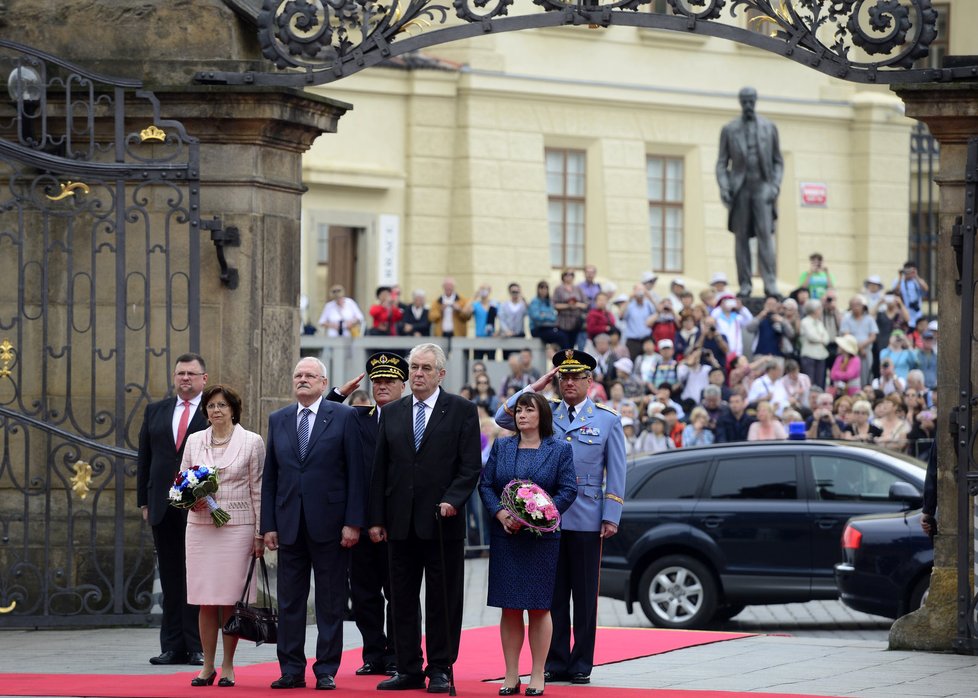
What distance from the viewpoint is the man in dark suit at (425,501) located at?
11867 millimetres

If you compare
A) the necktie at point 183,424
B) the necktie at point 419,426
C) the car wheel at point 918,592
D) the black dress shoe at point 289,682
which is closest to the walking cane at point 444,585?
the necktie at point 419,426

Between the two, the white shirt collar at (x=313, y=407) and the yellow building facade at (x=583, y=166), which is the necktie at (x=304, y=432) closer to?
the white shirt collar at (x=313, y=407)

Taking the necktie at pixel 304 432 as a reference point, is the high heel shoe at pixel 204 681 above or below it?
below

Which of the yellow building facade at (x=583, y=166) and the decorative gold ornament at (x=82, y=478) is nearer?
the decorative gold ornament at (x=82, y=478)

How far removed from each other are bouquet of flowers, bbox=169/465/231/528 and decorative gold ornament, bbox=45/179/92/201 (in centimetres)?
335

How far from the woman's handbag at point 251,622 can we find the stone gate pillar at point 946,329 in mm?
4415

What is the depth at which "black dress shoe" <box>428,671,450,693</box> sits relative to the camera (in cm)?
1177

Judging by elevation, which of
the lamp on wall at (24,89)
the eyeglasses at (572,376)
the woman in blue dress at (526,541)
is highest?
the lamp on wall at (24,89)

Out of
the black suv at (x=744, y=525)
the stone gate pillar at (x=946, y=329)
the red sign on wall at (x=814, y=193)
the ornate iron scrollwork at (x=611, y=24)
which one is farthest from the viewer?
the red sign on wall at (x=814, y=193)

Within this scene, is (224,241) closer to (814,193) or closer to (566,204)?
→ (566,204)

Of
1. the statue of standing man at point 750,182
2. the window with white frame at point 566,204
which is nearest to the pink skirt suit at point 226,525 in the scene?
the statue of standing man at point 750,182

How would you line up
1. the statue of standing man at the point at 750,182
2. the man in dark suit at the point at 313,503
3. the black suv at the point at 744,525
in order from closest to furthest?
the man in dark suit at the point at 313,503
the black suv at the point at 744,525
the statue of standing man at the point at 750,182

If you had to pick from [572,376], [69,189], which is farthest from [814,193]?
[572,376]

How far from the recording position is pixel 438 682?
38.7 feet
